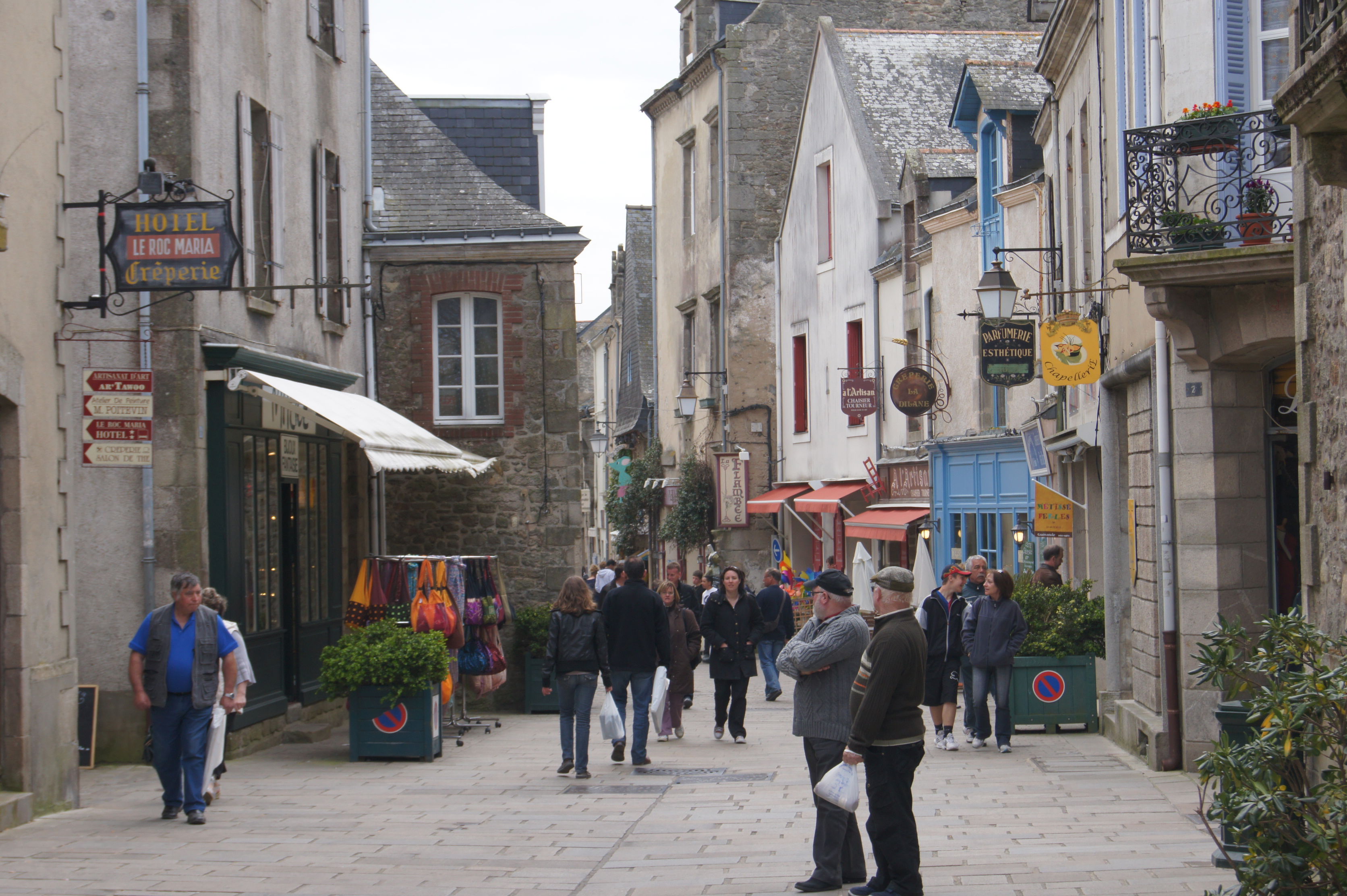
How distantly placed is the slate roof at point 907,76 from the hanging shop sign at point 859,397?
324 centimetres

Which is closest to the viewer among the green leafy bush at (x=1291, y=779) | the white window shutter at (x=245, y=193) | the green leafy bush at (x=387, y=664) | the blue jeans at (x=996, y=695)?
the green leafy bush at (x=1291, y=779)

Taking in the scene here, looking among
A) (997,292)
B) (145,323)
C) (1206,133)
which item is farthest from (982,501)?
(145,323)

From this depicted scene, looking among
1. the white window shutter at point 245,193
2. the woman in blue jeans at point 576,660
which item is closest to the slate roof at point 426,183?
the white window shutter at point 245,193

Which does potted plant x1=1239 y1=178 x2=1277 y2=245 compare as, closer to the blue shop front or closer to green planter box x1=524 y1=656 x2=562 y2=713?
the blue shop front

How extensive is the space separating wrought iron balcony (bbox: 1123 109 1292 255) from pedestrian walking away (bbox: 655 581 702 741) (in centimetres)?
605

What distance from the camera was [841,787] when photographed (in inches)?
277

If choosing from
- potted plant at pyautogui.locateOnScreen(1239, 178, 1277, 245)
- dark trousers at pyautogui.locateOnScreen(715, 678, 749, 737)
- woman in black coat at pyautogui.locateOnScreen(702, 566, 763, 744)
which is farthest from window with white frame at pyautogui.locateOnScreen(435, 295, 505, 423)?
potted plant at pyautogui.locateOnScreen(1239, 178, 1277, 245)

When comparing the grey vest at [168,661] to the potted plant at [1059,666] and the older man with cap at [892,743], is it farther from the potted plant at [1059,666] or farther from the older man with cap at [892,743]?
the potted plant at [1059,666]

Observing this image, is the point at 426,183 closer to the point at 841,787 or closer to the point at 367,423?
the point at 367,423

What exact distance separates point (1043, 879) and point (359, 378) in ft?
39.2

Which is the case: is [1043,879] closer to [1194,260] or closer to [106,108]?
[1194,260]

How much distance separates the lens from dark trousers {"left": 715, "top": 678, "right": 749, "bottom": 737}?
46.2ft

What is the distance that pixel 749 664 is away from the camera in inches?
557

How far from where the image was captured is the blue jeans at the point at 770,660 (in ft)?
59.1
